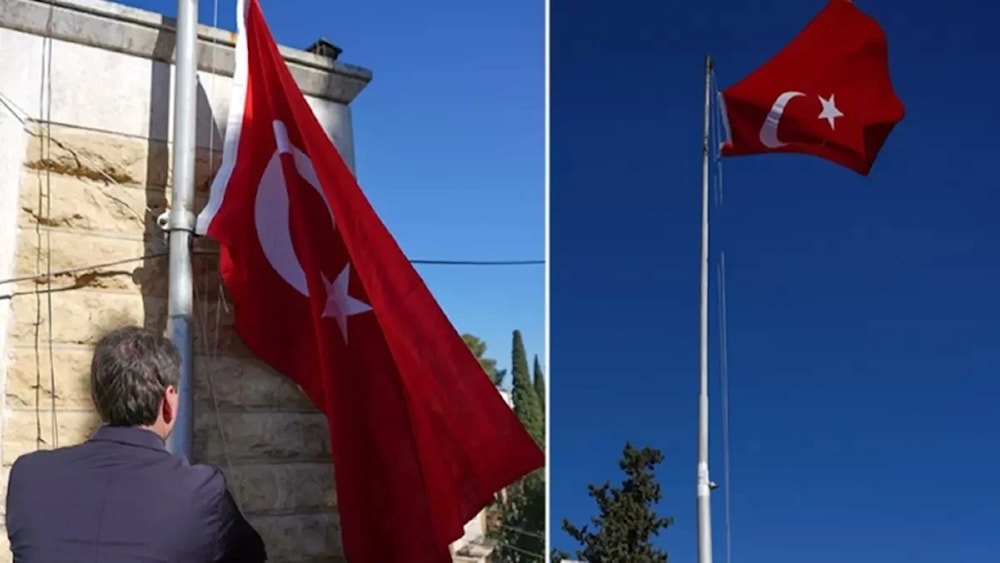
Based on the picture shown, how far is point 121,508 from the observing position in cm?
158

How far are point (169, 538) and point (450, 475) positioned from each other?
5.71 feet

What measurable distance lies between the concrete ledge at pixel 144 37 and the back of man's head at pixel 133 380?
1.80 m

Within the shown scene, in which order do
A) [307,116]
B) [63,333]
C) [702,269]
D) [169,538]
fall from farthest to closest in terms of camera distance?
[702,269] → [307,116] → [63,333] → [169,538]

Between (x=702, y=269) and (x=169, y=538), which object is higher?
(x=702, y=269)

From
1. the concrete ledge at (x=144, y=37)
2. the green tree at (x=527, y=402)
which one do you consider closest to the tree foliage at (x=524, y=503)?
the green tree at (x=527, y=402)

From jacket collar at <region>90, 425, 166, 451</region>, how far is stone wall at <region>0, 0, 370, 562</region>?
152 centimetres

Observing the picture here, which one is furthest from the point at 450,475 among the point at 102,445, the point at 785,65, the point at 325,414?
the point at 785,65

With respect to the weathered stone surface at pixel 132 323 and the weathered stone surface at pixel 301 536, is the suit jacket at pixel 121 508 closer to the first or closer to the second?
the weathered stone surface at pixel 132 323

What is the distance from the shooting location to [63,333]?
3090 millimetres

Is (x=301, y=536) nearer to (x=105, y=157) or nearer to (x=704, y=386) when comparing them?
(x=105, y=157)

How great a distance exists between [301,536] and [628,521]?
3.75 meters

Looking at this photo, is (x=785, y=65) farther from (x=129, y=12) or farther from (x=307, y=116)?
(x=129, y=12)

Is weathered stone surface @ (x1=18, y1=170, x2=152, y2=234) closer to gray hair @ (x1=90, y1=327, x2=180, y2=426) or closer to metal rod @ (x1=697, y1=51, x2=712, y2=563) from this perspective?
gray hair @ (x1=90, y1=327, x2=180, y2=426)

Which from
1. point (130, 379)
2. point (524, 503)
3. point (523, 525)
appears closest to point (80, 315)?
point (130, 379)
